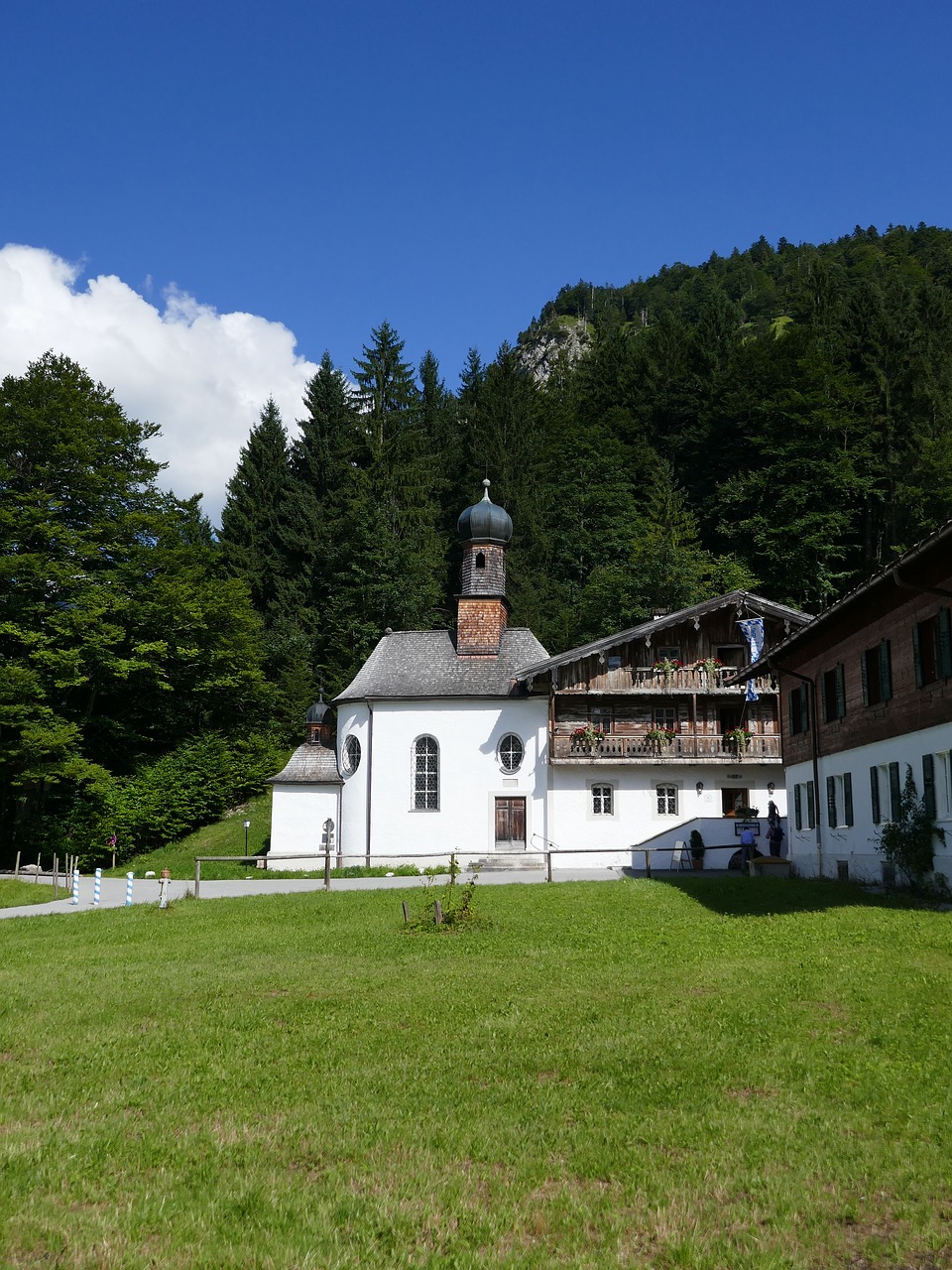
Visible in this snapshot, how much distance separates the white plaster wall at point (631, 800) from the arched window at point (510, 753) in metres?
1.29

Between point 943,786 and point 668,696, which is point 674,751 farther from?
point 943,786

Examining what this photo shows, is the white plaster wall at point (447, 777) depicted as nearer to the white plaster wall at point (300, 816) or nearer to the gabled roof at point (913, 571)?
the white plaster wall at point (300, 816)

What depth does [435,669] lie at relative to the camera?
38250 millimetres

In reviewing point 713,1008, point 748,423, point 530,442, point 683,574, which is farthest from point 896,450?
point 713,1008

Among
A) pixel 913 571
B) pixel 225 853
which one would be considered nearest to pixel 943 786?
pixel 913 571

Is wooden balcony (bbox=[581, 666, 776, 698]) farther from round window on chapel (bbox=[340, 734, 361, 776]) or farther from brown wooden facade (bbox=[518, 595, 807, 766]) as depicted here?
round window on chapel (bbox=[340, 734, 361, 776])

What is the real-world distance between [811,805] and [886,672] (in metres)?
6.08

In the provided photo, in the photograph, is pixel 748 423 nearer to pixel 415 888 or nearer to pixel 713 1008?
pixel 415 888

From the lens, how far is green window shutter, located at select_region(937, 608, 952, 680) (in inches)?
656

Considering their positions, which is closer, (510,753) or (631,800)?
(631,800)

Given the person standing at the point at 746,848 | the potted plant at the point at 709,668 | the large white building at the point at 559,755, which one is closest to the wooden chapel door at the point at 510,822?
the large white building at the point at 559,755

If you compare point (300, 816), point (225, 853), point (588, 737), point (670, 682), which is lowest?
point (225, 853)

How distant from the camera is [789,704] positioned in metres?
27.0

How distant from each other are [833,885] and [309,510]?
42.3m
